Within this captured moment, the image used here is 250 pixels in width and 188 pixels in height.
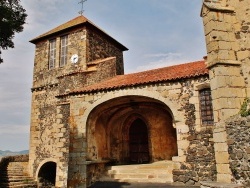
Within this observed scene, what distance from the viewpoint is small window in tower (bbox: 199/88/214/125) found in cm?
930

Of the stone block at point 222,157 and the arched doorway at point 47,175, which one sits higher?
the stone block at point 222,157

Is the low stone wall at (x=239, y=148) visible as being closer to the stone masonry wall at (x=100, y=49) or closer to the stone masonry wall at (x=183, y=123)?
the stone masonry wall at (x=183, y=123)

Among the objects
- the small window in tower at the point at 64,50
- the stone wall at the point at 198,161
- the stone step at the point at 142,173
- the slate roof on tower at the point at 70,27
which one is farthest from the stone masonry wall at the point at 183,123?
the slate roof on tower at the point at 70,27

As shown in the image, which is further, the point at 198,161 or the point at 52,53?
the point at 52,53

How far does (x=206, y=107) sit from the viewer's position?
371 inches

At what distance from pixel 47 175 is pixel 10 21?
11093 mm

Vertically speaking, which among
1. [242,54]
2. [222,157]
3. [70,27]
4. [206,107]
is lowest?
[222,157]

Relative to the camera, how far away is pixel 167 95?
32.9ft

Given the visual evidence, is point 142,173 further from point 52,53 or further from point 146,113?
point 52,53

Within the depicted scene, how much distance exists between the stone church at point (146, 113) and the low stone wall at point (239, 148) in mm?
22

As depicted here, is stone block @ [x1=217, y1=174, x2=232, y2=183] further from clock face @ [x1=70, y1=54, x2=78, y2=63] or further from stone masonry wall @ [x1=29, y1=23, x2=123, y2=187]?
clock face @ [x1=70, y1=54, x2=78, y2=63]

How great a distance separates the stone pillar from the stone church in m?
0.03

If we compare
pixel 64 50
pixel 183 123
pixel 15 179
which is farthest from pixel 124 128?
pixel 15 179

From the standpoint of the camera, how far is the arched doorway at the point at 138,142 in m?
13.2
